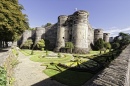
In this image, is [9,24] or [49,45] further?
[49,45]

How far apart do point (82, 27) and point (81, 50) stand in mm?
7446

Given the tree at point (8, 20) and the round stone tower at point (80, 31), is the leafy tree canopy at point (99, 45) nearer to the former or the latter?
the round stone tower at point (80, 31)

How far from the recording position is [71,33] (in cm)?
4209

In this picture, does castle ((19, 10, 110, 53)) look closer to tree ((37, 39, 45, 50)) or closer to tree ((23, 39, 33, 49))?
tree ((23, 39, 33, 49))

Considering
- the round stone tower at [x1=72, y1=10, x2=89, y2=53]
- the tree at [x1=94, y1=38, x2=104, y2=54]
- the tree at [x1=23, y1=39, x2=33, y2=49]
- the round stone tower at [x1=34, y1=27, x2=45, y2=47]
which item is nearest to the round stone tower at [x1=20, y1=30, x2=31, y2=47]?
the tree at [x1=23, y1=39, x2=33, y2=49]

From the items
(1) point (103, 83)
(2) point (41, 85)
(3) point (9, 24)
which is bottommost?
(2) point (41, 85)

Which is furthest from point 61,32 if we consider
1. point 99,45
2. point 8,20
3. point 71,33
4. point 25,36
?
point 8,20

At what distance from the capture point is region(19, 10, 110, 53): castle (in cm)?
3803

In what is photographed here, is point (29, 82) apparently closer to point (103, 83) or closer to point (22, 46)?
point (103, 83)

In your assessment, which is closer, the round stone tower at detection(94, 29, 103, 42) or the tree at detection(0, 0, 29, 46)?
the tree at detection(0, 0, 29, 46)

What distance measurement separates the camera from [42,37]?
50688 mm

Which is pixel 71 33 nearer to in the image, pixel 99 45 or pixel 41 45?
pixel 41 45

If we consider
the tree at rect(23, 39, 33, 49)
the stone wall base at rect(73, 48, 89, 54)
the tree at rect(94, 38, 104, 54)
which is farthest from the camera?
the tree at rect(23, 39, 33, 49)

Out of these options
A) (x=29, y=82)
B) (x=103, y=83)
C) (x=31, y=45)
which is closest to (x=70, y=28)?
(x=31, y=45)
